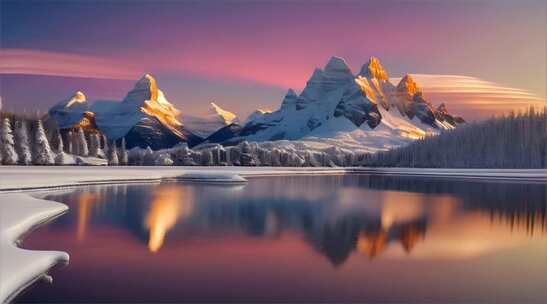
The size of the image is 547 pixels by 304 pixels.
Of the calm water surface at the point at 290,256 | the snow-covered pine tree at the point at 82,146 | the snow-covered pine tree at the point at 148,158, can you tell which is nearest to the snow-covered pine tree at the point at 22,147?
the snow-covered pine tree at the point at 82,146

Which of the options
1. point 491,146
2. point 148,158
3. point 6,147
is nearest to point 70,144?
point 148,158

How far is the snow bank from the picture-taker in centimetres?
1324

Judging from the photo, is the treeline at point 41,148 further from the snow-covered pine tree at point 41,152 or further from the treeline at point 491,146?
the treeline at point 491,146

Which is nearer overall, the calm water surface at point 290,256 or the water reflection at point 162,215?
the calm water surface at point 290,256

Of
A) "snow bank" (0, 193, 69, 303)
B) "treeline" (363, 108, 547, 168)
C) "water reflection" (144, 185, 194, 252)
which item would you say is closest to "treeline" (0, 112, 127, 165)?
"water reflection" (144, 185, 194, 252)

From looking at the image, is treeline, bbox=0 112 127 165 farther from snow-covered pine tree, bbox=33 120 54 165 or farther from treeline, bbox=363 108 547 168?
treeline, bbox=363 108 547 168

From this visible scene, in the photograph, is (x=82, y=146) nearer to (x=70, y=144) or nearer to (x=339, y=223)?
(x=70, y=144)

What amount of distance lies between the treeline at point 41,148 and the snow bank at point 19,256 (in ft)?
247

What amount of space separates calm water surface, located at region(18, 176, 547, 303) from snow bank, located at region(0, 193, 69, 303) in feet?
1.66

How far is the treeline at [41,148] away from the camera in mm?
92625

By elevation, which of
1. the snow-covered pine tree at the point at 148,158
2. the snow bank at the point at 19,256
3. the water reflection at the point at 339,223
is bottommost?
the snow-covered pine tree at the point at 148,158

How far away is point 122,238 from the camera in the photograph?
21.7 metres

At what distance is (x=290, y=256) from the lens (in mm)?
18672

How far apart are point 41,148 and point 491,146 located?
5683 inches
